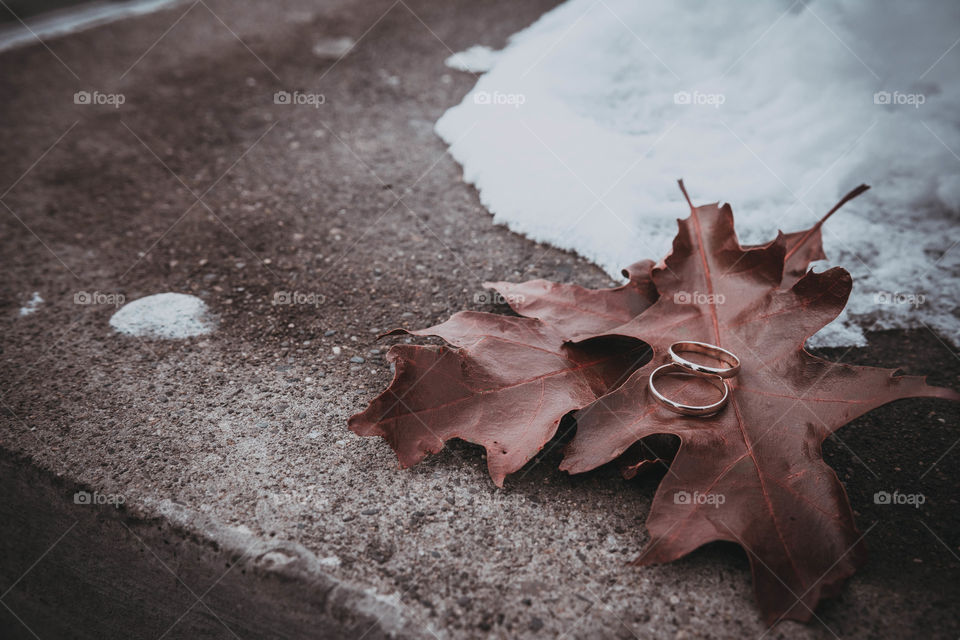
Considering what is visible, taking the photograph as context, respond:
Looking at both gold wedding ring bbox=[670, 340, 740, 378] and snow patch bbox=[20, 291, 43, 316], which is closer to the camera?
gold wedding ring bbox=[670, 340, 740, 378]

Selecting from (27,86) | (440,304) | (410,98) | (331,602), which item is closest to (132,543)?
(331,602)

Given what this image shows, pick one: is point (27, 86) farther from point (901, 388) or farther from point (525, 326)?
point (901, 388)

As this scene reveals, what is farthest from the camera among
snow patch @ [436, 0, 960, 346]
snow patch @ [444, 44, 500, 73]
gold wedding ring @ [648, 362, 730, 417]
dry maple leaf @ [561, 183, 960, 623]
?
snow patch @ [444, 44, 500, 73]

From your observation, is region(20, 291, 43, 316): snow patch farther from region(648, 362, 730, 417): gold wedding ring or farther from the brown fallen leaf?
region(648, 362, 730, 417): gold wedding ring

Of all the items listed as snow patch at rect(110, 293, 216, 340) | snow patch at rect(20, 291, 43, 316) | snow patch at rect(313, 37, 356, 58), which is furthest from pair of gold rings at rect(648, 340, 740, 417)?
snow patch at rect(313, 37, 356, 58)

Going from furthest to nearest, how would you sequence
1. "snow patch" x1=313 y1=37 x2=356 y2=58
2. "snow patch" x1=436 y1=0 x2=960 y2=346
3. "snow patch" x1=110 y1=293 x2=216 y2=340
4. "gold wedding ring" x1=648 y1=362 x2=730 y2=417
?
"snow patch" x1=313 y1=37 x2=356 y2=58, "snow patch" x1=436 y1=0 x2=960 y2=346, "snow patch" x1=110 y1=293 x2=216 y2=340, "gold wedding ring" x1=648 y1=362 x2=730 y2=417

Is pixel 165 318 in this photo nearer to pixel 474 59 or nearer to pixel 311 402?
pixel 311 402

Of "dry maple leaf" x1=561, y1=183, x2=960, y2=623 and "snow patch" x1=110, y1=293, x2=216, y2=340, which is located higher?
"dry maple leaf" x1=561, y1=183, x2=960, y2=623
